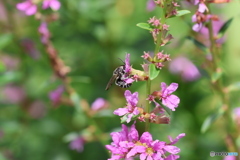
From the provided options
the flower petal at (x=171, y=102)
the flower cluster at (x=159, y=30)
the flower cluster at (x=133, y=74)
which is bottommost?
the flower petal at (x=171, y=102)

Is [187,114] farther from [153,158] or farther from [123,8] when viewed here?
[153,158]

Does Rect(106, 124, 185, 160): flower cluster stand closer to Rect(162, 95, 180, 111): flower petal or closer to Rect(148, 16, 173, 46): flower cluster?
Rect(162, 95, 180, 111): flower petal

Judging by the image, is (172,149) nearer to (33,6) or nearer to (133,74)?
(133,74)

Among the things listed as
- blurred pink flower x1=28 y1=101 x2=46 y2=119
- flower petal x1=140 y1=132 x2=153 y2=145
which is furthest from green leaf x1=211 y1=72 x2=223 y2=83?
blurred pink flower x1=28 y1=101 x2=46 y2=119

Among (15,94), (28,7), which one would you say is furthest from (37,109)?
(28,7)

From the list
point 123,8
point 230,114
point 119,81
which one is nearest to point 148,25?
point 119,81

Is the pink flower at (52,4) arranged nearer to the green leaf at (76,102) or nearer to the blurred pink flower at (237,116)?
the green leaf at (76,102)

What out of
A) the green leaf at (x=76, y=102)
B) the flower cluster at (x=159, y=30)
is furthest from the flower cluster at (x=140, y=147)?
the green leaf at (x=76, y=102)
